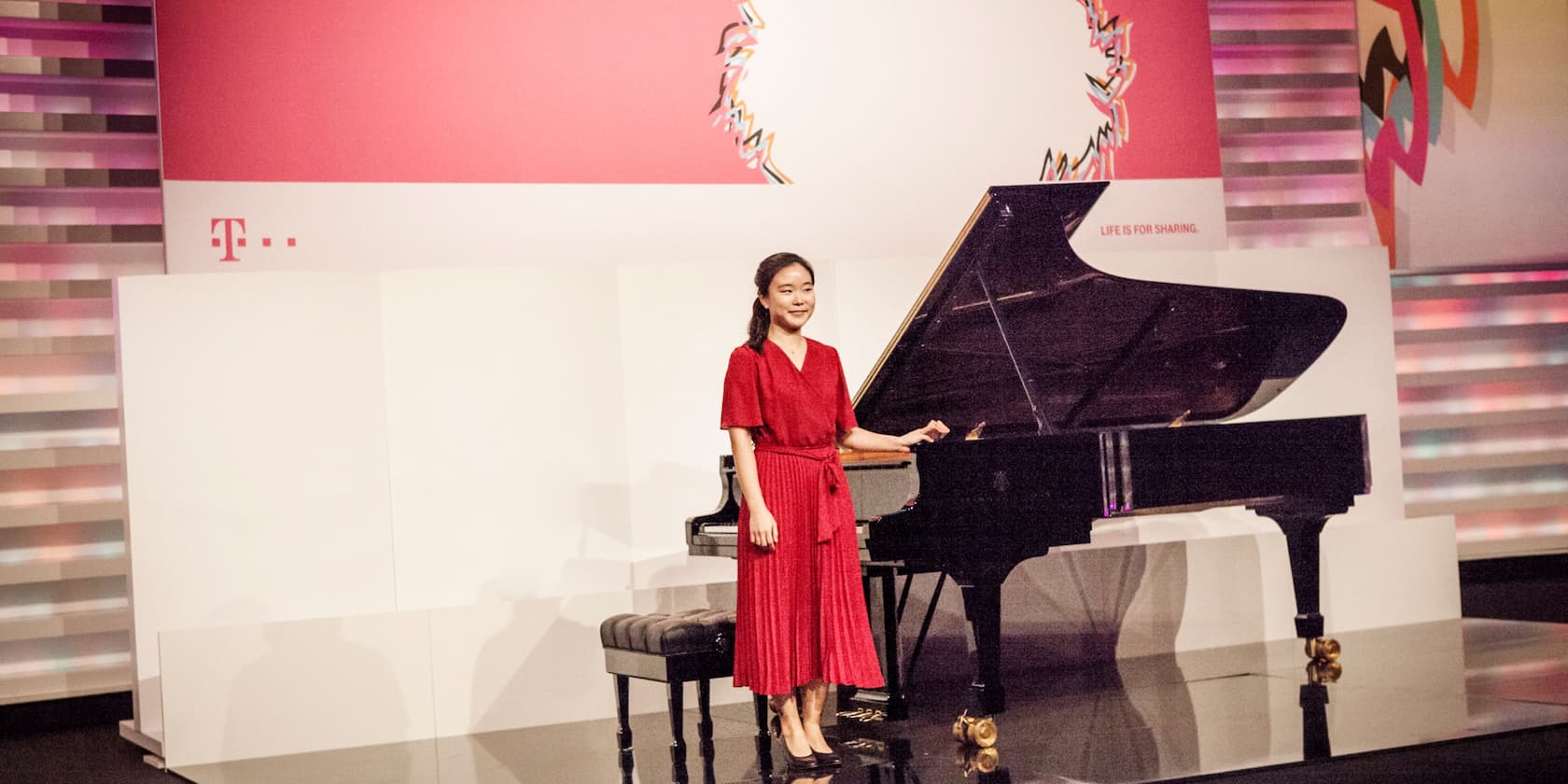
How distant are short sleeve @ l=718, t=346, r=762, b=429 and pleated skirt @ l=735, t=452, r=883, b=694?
0.13 meters

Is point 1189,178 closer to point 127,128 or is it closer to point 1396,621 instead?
point 1396,621

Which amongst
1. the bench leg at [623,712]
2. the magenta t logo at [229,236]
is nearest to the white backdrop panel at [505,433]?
the magenta t logo at [229,236]

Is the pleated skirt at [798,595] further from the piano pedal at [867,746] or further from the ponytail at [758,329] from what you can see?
the piano pedal at [867,746]

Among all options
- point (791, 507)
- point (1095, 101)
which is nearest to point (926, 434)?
point (791, 507)

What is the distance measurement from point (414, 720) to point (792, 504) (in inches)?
83.6

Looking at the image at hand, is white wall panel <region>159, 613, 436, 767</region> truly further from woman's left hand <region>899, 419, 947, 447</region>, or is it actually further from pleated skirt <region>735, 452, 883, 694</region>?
woman's left hand <region>899, 419, 947, 447</region>

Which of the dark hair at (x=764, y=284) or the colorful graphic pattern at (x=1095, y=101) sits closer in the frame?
the dark hair at (x=764, y=284)

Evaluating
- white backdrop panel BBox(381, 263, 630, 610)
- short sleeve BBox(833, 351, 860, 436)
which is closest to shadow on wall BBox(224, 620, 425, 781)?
white backdrop panel BBox(381, 263, 630, 610)

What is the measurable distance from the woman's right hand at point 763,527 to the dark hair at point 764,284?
0.42 meters

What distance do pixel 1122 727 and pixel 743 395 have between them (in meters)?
1.63

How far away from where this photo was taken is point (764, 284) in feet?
13.0

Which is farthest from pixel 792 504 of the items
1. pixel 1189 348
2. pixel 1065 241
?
pixel 1189 348

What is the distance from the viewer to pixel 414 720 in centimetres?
537

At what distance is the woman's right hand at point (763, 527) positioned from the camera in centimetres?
385
